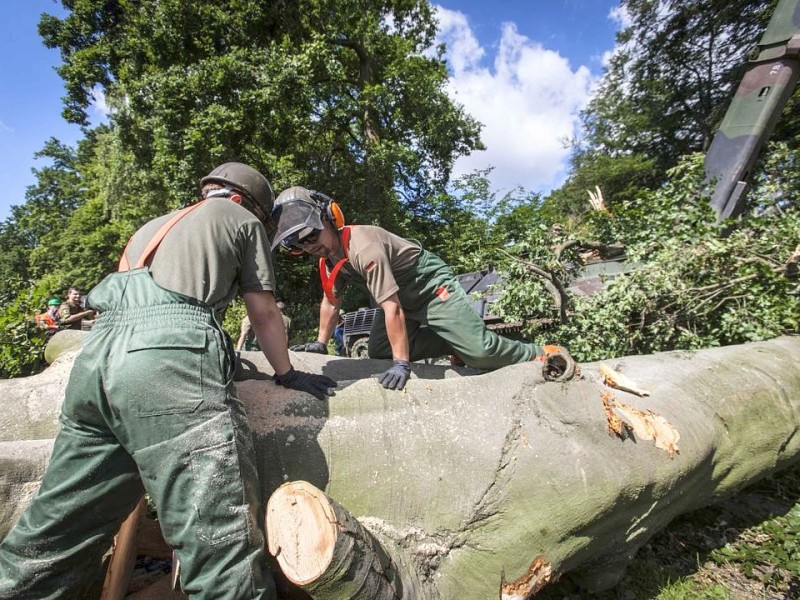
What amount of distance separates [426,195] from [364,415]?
1349 cm

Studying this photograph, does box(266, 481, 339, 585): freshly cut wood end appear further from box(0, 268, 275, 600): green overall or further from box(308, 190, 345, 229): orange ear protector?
box(308, 190, 345, 229): orange ear protector

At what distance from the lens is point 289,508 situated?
4.60 ft

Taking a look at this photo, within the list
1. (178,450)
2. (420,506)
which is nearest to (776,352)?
(420,506)

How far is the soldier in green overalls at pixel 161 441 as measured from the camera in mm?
1342

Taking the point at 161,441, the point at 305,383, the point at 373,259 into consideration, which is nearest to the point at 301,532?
the point at 161,441

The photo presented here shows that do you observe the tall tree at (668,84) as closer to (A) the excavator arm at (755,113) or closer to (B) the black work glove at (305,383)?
(A) the excavator arm at (755,113)

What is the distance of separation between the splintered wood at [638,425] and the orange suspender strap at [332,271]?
146cm

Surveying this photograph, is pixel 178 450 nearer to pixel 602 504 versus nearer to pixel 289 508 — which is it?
pixel 289 508

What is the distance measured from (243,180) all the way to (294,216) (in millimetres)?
410

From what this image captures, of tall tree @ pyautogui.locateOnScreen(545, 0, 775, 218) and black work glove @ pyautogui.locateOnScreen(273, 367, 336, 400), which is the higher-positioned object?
tall tree @ pyautogui.locateOnScreen(545, 0, 775, 218)

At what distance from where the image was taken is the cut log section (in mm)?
1336

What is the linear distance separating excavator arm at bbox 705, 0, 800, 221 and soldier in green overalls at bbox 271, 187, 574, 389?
334 centimetres

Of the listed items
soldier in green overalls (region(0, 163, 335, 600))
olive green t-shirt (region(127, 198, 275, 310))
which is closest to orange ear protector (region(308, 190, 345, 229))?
olive green t-shirt (region(127, 198, 275, 310))

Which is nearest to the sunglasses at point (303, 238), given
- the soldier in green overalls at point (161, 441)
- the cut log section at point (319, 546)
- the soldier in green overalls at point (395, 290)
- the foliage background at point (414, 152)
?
the soldier in green overalls at point (395, 290)
